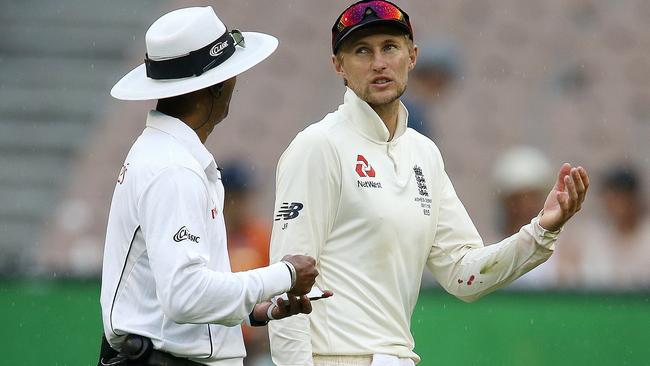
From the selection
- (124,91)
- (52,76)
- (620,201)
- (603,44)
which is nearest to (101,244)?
(52,76)

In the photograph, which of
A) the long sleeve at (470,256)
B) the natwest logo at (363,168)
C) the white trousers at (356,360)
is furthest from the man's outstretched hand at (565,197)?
the white trousers at (356,360)

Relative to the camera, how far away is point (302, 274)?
4.34 metres

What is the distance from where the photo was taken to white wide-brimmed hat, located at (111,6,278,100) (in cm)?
441

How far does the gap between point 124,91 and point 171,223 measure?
66 cm

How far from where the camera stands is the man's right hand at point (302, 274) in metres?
4.34

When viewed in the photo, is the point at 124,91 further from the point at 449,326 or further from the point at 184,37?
the point at 449,326

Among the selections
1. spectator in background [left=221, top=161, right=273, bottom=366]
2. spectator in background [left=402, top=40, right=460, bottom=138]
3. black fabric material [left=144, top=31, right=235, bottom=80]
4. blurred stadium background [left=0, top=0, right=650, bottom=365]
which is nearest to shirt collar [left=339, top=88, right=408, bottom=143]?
black fabric material [left=144, top=31, right=235, bottom=80]

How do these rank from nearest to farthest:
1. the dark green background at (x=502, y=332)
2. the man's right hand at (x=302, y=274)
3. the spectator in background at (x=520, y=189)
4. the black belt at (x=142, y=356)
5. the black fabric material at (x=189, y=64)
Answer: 1. the black belt at (x=142, y=356)
2. the man's right hand at (x=302, y=274)
3. the black fabric material at (x=189, y=64)
4. the dark green background at (x=502, y=332)
5. the spectator in background at (x=520, y=189)

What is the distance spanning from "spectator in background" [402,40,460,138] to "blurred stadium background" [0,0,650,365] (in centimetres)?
20

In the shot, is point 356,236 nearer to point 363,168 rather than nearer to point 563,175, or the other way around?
point 363,168

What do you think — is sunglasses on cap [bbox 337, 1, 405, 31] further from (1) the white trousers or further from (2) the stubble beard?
(1) the white trousers

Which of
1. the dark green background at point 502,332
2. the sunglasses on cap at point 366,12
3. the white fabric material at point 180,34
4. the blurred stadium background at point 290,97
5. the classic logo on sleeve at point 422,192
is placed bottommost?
the blurred stadium background at point 290,97

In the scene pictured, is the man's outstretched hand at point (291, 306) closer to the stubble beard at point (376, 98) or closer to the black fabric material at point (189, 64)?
the black fabric material at point (189, 64)

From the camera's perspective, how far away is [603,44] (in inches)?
519
